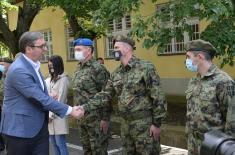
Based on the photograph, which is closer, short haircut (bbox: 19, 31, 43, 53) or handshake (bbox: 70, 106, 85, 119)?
short haircut (bbox: 19, 31, 43, 53)

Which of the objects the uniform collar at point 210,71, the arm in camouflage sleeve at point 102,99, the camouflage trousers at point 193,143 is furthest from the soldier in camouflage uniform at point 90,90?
the uniform collar at point 210,71

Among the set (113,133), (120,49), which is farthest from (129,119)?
(113,133)

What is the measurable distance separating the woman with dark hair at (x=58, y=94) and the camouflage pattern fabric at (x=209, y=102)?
2434 mm

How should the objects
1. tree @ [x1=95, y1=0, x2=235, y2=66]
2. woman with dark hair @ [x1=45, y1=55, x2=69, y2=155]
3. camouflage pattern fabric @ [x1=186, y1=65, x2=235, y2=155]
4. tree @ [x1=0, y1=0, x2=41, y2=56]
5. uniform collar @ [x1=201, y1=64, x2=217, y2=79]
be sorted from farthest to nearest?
tree @ [x1=0, y1=0, x2=41, y2=56] < woman with dark hair @ [x1=45, y1=55, x2=69, y2=155] < tree @ [x1=95, y1=0, x2=235, y2=66] < uniform collar @ [x1=201, y1=64, x2=217, y2=79] < camouflage pattern fabric @ [x1=186, y1=65, x2=235, y2=155]

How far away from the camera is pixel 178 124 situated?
32.4 ft

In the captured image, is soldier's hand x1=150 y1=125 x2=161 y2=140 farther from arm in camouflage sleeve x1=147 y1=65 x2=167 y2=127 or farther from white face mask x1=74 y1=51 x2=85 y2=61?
white face mask x1=74 y1=51 x2=85 y2=61

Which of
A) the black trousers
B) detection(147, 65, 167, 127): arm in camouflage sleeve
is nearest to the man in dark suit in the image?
the black trousers

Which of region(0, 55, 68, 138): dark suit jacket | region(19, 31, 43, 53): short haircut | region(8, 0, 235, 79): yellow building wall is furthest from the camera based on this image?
region(8, 0, 235, 79): yellow building wall

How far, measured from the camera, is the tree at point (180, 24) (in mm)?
5133

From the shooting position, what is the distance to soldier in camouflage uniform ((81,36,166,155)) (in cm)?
477

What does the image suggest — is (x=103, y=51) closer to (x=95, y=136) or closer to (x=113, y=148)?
(x=113, y=148)

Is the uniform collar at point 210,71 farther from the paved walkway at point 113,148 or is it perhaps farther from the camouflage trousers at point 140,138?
the paved walkway at point 113,148

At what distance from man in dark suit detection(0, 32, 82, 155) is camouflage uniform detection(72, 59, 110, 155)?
3.77 feet

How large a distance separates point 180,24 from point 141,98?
1.25 meters
